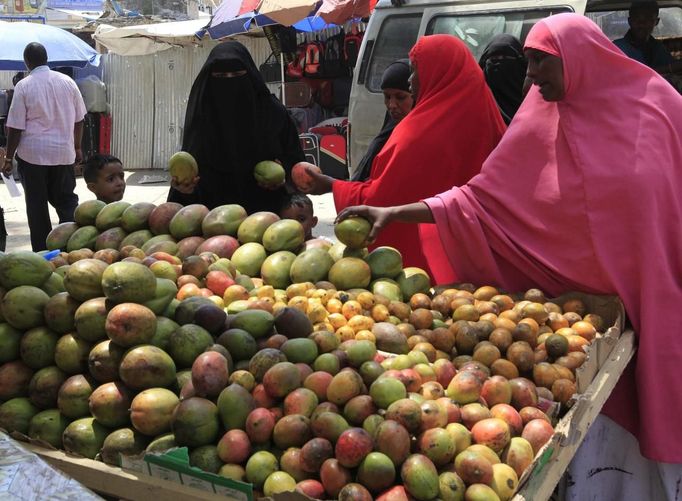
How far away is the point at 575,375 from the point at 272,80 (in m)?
13.1

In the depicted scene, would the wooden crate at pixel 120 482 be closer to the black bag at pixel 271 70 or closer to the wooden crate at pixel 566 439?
the wooden crate at pixel 566 439

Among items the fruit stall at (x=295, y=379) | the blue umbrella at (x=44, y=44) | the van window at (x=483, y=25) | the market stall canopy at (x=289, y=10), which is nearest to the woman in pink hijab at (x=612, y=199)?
the fruit stall at (x=295, y=379)

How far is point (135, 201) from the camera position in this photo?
1236 cm

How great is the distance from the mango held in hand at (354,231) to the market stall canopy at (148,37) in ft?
38.9

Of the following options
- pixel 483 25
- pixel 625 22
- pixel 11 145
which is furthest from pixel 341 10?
pixel 11 145

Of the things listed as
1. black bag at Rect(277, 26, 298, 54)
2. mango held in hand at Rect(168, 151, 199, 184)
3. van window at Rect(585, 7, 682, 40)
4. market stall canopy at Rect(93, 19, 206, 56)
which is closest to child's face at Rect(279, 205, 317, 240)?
mango held in hand at Rect(168, 151, 199, 184)

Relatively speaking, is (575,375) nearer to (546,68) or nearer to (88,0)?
(546,68)

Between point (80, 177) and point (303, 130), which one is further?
point (80, 177)

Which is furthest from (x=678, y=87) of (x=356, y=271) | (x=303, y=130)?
(x=303, y=130)

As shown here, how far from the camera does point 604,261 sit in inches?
112

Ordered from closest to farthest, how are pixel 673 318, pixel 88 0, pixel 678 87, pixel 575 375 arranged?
pixel 575 375, pixel 673 318, pixel 678 87, pixel 88 0

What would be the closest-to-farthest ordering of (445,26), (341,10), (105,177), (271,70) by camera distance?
(105,177) → (445,26) → (341,10) → (271,70)

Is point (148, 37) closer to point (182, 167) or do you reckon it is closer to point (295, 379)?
point (182, 167)

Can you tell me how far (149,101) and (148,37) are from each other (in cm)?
151
